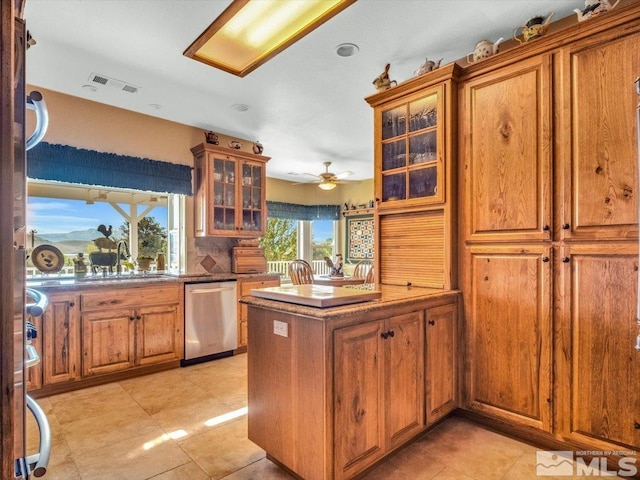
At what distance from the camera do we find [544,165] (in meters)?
2.09

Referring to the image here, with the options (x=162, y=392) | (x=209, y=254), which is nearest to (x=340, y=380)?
(x=162, y=392)

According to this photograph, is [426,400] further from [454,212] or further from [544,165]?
[544,165]

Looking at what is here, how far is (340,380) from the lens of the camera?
5.42ft

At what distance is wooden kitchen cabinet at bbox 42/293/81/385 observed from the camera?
116 inches

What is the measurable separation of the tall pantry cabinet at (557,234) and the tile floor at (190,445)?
32 centimetres

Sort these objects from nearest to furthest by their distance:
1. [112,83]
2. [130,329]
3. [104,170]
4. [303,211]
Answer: [112,83]
[130,329]
[104,170]
[303,211]

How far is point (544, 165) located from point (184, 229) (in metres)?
3.77

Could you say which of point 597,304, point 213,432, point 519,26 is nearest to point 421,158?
point 519,26

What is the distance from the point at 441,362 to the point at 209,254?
10.3 feet

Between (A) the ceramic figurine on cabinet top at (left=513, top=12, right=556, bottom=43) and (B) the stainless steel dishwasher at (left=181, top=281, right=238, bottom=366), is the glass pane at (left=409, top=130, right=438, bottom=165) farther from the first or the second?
(B) the stainless steel dishwasher at (left=181, top=281, right=238, bottom=366)

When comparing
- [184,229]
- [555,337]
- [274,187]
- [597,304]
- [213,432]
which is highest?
[274,187]

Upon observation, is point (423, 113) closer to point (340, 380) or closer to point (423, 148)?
point (423, 148)

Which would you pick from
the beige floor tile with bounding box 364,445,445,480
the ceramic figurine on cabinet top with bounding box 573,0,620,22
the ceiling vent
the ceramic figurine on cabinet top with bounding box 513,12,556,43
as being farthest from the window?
the ceramic figurine on cabinet top with bounding box 573,0,620,22

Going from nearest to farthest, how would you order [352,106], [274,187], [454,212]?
1. [454,212]
2. [352,106]
3. [274,187]
